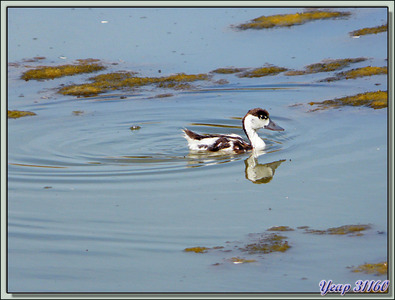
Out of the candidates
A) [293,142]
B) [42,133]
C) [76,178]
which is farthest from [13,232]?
[293,142]

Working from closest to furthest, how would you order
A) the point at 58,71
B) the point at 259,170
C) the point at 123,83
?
the point at 259,170 → the point at 123,83 → the point at 58,71

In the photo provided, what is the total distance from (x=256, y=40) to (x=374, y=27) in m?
3.29

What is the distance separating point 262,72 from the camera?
61.1 ft

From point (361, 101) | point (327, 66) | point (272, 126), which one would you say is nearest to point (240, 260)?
point (272, 126)

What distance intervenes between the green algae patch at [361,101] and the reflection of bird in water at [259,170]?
10.8ft

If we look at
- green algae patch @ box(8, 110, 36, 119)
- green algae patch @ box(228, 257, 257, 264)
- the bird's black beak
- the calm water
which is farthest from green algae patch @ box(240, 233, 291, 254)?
green algae patch @ box(8, 110, 36, 119)

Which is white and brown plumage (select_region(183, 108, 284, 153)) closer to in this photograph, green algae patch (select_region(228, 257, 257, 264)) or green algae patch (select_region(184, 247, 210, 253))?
green algae patch (select_region(184, 247, 210, 253))

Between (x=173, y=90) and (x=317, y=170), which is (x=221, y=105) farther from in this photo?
(x=317, y=170)

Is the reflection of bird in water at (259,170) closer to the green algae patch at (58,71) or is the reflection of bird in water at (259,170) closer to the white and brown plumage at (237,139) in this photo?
the white and brown plumage at (237,139)

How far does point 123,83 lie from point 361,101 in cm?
578

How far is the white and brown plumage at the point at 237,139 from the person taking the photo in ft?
44.6

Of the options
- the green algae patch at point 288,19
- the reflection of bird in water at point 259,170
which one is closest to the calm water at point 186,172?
the reflection of bird in water at point 259,170

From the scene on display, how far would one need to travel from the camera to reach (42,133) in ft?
48.8

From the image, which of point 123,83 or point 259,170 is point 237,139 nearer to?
point 259,170
